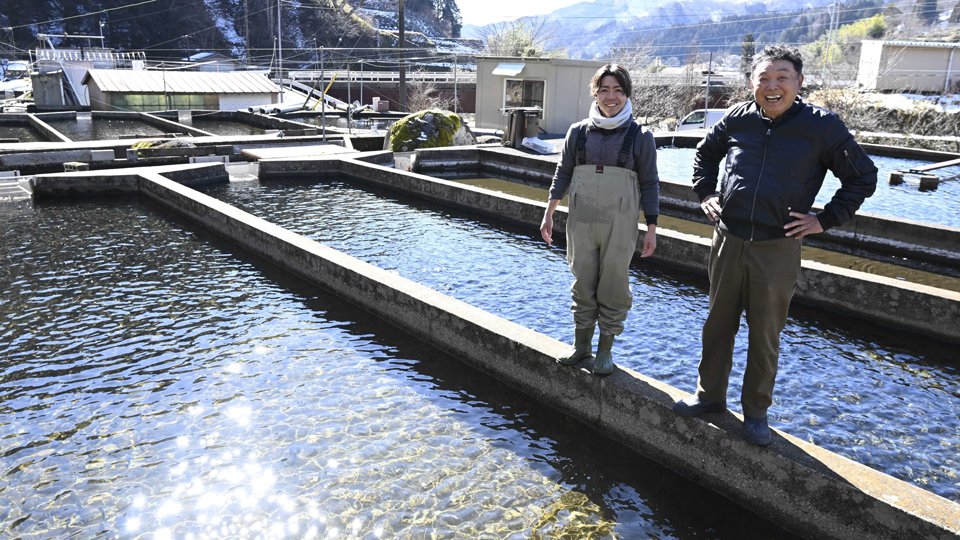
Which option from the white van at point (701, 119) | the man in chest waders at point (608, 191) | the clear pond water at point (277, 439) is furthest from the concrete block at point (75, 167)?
the white van at point (701, 119)

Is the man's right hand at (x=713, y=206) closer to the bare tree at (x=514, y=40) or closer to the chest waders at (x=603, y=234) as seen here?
the chest waders at (x=603, y=234)

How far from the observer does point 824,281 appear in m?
7.58

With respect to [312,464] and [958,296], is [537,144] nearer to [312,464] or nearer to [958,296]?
[958,296]

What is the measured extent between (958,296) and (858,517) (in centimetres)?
449

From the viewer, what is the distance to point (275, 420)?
4.89 m

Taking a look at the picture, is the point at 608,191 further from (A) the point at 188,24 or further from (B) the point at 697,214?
(A) the point at 188,24

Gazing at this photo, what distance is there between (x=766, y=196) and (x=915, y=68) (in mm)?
40389

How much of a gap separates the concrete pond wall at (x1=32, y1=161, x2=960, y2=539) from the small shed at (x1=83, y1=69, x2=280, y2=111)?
102 ft

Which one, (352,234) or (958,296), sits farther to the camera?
(352,234)

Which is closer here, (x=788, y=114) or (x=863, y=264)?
(x=788, y=114)

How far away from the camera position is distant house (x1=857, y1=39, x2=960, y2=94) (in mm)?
34812

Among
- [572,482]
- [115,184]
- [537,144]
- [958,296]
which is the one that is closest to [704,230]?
[958,296]

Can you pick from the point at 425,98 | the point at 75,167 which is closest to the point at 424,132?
the point at 75,167

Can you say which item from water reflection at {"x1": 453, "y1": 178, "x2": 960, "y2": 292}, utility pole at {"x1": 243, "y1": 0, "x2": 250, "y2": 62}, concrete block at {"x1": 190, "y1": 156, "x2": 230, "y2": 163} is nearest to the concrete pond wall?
water reflection at {"x1": 453, "y1": 178, "x2": 960, "y2": 292}
